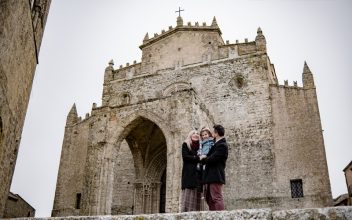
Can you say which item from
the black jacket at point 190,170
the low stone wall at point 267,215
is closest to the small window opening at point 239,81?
the black jacket at point 190,170

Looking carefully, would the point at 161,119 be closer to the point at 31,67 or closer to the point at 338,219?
the point at 31,67

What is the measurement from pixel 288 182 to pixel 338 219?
1360 centimetres

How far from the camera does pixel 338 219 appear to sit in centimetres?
302

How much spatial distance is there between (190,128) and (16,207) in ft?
63.6

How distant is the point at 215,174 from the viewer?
5.28 meters

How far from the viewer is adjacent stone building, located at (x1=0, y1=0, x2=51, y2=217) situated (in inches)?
341

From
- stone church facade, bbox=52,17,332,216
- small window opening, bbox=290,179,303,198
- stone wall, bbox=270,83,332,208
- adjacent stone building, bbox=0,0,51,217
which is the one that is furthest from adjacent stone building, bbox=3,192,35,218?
small window opening, bbox=290,179,303,198

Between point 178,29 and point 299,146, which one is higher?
point 178,29

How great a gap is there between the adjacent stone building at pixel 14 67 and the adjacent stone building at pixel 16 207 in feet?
47.6

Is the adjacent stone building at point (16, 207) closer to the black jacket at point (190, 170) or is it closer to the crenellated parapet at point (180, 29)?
the crenellated parapet at point (180, 29)

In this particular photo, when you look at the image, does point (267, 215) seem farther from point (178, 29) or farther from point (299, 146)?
point (178, 29)

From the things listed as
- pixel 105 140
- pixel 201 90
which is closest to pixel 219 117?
pixel 201 90

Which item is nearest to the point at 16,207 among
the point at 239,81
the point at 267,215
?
the point at 239,81

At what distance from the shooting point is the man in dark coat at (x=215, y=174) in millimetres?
5238
